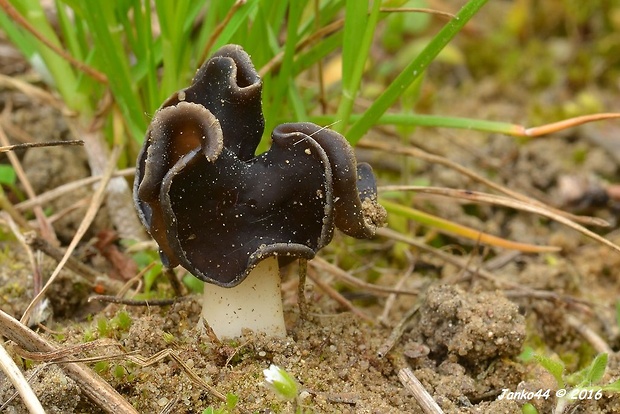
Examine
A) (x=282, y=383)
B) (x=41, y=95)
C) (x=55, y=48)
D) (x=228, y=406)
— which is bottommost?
(x=228, y=406)

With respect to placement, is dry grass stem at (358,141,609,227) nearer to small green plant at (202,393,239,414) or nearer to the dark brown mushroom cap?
the dark brown mushroom cap

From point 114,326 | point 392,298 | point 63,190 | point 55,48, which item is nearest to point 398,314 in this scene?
point 392,298

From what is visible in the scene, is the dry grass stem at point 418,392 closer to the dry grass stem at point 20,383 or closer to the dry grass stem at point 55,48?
the dry grass stem at point 20,383

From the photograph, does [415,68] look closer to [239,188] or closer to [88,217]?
[239,188]

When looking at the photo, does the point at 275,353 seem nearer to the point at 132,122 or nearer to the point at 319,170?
the point at 319,170

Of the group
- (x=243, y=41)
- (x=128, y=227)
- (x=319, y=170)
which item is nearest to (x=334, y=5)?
(x=243, y=41)
